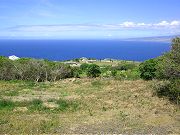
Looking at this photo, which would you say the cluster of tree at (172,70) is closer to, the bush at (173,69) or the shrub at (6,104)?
the bush at (173,69)

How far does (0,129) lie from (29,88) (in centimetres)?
1819

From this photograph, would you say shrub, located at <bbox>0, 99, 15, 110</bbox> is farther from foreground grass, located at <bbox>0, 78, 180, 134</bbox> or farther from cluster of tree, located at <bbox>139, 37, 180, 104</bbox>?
cluster of tree, located at <bbox>139, 37, 180, 104</bbox>

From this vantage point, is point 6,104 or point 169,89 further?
point 169,89

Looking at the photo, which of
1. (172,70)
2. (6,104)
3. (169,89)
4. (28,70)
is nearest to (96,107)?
(6,104)

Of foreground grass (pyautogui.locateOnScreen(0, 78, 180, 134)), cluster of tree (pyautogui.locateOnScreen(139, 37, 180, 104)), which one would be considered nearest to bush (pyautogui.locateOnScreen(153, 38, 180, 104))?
cluster of tree (pyautogui.locateOnScreen(139, 37, 180, 104))

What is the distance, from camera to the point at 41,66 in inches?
2447

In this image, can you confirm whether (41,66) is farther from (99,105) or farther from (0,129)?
(0,129)

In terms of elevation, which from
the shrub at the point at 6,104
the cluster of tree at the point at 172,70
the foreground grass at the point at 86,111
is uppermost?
the cluster of tree at the point at 172,70

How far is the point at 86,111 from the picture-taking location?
89.7 ft

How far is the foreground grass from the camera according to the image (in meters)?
22.2

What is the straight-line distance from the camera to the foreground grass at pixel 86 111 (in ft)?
73.0

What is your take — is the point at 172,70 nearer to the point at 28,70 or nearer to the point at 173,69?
the point at 173,69

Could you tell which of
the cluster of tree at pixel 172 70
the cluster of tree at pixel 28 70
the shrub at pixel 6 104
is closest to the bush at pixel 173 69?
the cluster of tree at pixel 172 70

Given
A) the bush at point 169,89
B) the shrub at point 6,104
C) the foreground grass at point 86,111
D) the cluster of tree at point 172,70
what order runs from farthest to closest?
the cluster of tree at point 172,70 < the bush at point 169,89 < the shrub at point 6,104 < the foreground grass at point 86,111
